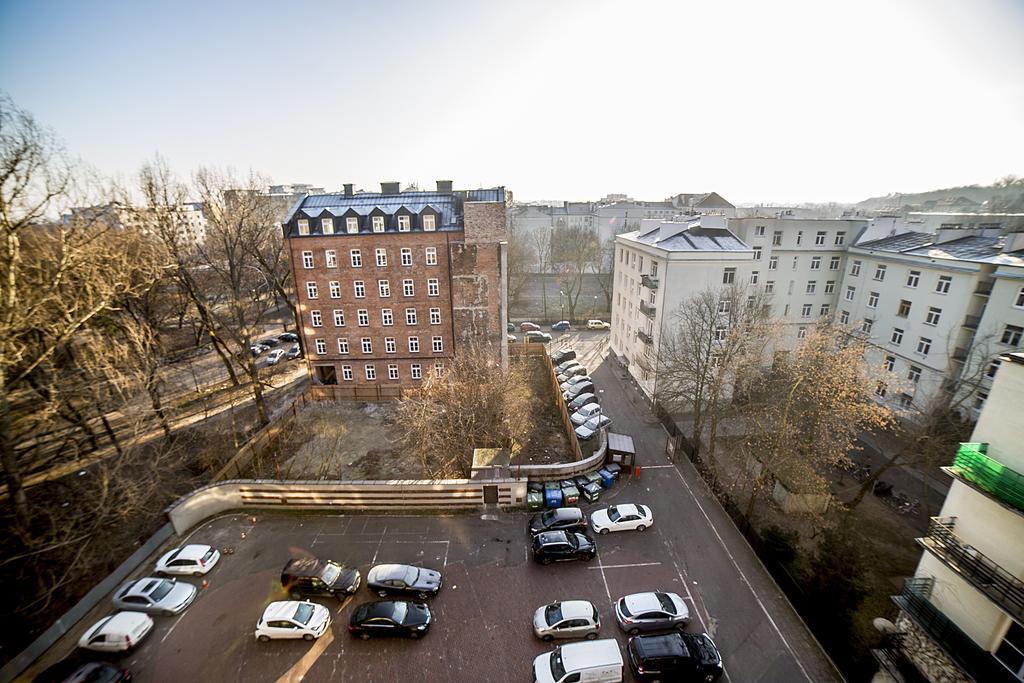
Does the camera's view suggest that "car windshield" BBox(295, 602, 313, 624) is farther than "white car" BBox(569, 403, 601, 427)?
No

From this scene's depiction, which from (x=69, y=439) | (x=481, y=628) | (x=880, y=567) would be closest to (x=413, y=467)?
(x=481, y=628)

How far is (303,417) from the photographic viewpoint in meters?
30.1

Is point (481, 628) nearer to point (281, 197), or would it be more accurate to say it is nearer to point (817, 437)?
point (817, 437)

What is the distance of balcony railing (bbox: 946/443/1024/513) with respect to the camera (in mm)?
9609

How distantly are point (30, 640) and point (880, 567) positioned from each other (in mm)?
31721

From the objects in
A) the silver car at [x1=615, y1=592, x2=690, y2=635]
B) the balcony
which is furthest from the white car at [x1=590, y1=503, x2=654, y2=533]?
the balcony

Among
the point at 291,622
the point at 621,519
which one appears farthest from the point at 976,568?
the point at 291,622

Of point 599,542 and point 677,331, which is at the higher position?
point 677,331

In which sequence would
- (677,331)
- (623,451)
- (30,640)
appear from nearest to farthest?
(30,640) < (623,451) < (677,331)

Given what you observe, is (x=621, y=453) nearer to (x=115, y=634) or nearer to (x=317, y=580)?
(x=317, y=580)

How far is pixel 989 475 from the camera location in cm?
1008

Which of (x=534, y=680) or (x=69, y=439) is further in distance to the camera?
(x=69, y=439)

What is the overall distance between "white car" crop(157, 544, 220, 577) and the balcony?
23.9 metres

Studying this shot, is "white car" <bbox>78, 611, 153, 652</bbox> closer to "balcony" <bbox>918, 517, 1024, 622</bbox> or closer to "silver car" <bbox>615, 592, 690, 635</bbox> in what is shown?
"silver car" <bbox>615, 592, 690, 635</bbox>
